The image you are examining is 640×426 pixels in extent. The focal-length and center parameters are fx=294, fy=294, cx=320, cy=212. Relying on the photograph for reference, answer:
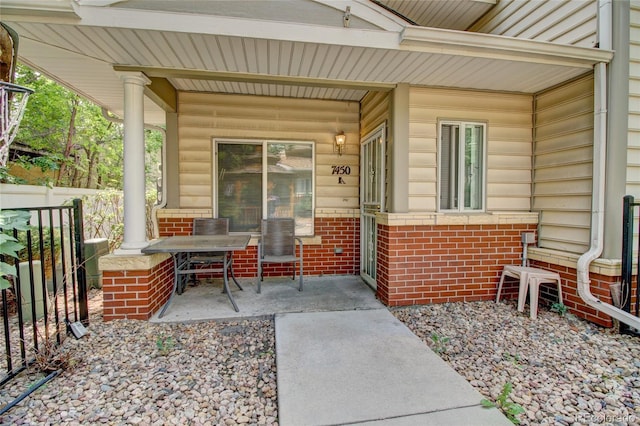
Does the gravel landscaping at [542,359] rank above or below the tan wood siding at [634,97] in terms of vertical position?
below

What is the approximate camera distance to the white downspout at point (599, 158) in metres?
2.79

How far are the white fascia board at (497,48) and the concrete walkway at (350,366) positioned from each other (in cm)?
257

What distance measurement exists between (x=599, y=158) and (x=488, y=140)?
1.04 m

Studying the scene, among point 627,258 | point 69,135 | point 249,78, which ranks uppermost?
point 69,135

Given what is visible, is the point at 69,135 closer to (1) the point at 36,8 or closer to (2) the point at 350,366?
(1) the point at 36,8

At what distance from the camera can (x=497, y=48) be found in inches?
105

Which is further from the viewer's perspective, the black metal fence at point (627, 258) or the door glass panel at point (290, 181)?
the door glass panel at point (290, 181)

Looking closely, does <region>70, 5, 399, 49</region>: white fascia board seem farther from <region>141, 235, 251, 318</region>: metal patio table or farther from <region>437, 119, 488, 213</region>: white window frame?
<region>141, 235, 251, 318</region>: metal patio table

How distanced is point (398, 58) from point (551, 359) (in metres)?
2.85

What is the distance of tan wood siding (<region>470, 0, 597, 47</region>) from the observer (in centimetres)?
297

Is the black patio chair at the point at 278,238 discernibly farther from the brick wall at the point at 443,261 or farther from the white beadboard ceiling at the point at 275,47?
the white beadboard ceiling at the point at 275,47

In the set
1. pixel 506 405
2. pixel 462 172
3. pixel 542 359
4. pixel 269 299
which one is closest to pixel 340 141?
pixel 462 172

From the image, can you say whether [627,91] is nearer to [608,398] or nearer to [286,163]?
[608,398]

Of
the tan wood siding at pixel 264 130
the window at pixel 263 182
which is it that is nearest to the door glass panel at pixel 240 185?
the window at pixel 263 182
